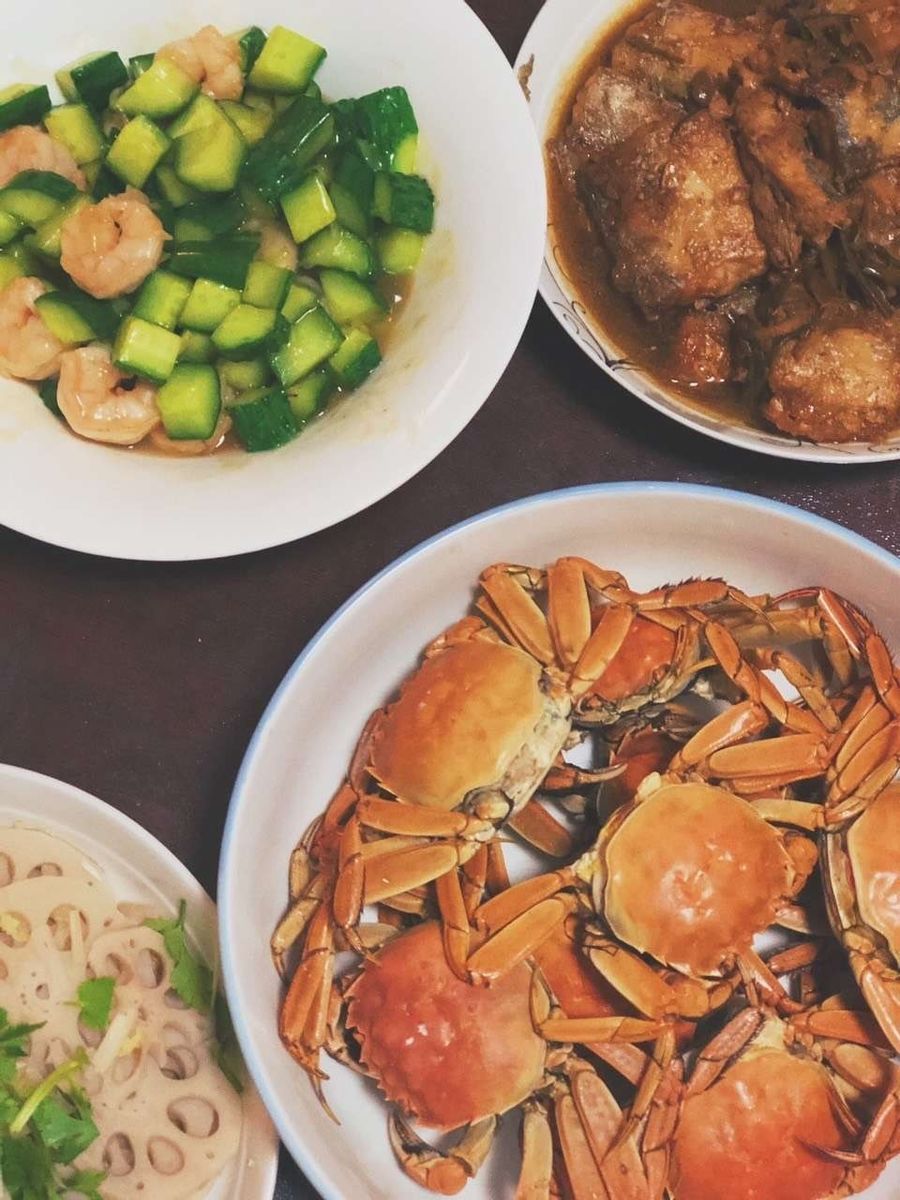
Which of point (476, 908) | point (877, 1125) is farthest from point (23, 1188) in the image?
point (877, 1125)

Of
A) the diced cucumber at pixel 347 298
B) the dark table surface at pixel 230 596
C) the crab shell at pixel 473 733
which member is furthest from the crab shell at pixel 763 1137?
the diced cucumber at pixel 347 298

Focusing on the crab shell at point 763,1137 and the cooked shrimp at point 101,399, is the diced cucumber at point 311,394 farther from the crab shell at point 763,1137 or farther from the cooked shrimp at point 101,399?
the crab shell at point 763,1137

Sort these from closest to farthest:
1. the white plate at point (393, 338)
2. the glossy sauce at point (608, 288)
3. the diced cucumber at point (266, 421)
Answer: the white plate at point (393, 338) → the diced cucumber at point (266, 421) → the glossy sauce at point (608, 288)

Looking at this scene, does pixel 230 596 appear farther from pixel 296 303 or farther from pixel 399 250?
pixel 399 250

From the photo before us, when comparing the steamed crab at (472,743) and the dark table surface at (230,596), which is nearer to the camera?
the steamed crab at (472,743)

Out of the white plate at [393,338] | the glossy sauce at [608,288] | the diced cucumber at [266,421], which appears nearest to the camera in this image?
the white plate at [393,338]
